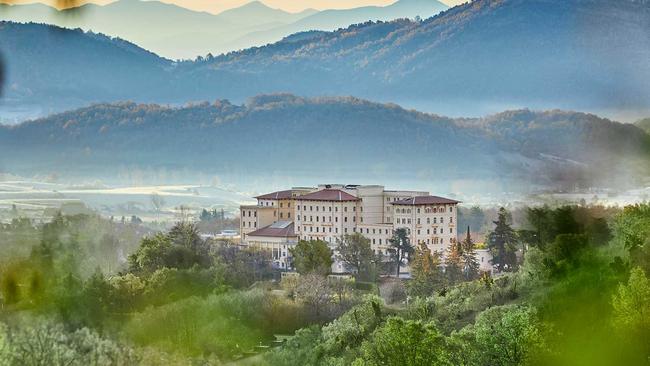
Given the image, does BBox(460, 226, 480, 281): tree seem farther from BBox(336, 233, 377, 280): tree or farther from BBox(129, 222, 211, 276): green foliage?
BBox(129, 222, 211, 276): green foliage

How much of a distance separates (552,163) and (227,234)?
15074 millimetres

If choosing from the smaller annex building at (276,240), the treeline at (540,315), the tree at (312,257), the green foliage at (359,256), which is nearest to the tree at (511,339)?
the treeline at (540,315)

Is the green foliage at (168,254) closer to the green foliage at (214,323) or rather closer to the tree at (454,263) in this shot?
the green foliage at (214,323)

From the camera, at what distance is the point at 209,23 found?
171 ft

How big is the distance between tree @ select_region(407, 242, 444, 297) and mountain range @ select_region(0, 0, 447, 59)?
377 inches

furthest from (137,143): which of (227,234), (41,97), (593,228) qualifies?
(593,228)

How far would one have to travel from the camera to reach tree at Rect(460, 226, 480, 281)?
112ft

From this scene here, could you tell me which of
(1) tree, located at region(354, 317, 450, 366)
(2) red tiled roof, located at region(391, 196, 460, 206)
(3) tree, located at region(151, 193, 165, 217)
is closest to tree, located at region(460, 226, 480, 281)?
(2) red tiled roof, located at region(391, 196, 460, 206)

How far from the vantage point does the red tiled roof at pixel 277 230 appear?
40.9 metres

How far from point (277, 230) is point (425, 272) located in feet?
27.1

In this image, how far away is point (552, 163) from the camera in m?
31.0

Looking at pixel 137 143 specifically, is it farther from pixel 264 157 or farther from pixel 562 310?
pixel 562 310

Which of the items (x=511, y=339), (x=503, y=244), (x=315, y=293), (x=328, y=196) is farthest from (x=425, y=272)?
(x=511, y=339)

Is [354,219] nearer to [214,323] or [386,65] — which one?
[214,323]
